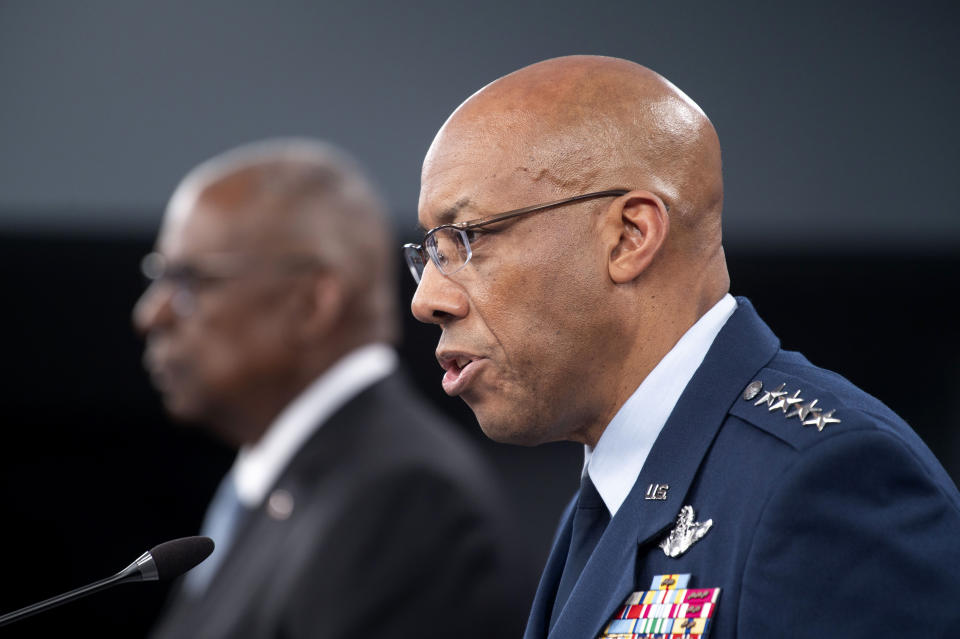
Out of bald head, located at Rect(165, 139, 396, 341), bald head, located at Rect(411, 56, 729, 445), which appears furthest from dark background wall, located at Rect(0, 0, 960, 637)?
bald head, located at Rect(411, 56, 729, 445)

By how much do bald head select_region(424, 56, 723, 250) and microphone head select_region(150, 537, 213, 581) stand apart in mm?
555

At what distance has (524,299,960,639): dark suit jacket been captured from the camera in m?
1.23

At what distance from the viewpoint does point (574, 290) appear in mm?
1546

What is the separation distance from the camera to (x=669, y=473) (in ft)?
4.83

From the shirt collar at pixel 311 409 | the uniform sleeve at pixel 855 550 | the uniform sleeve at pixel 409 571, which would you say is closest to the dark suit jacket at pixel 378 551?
the uniform sleeve at pixel 409 571

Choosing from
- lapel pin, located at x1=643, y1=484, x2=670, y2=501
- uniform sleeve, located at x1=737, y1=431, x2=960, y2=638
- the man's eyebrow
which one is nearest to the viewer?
uniform sleeve, located at x1=737, y1=431, x2=960, y2=638

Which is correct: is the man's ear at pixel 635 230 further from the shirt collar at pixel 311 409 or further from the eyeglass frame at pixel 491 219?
the shirt collar at pixel 311 409

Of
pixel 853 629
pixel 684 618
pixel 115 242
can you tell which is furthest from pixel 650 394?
pixel 115 242

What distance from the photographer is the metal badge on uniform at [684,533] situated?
4.55ft

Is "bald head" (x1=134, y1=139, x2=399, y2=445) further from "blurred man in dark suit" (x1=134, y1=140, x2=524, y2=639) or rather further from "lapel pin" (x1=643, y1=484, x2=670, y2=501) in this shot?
"lapel pin" (x1=643, y1=484, x2=670, y2=501)

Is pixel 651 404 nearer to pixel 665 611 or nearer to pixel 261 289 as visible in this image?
pixel 665 611

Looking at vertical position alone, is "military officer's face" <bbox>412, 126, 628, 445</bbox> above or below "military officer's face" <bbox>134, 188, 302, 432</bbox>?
above

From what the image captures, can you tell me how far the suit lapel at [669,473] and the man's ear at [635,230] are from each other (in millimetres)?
131

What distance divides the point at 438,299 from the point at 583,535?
34 cm
